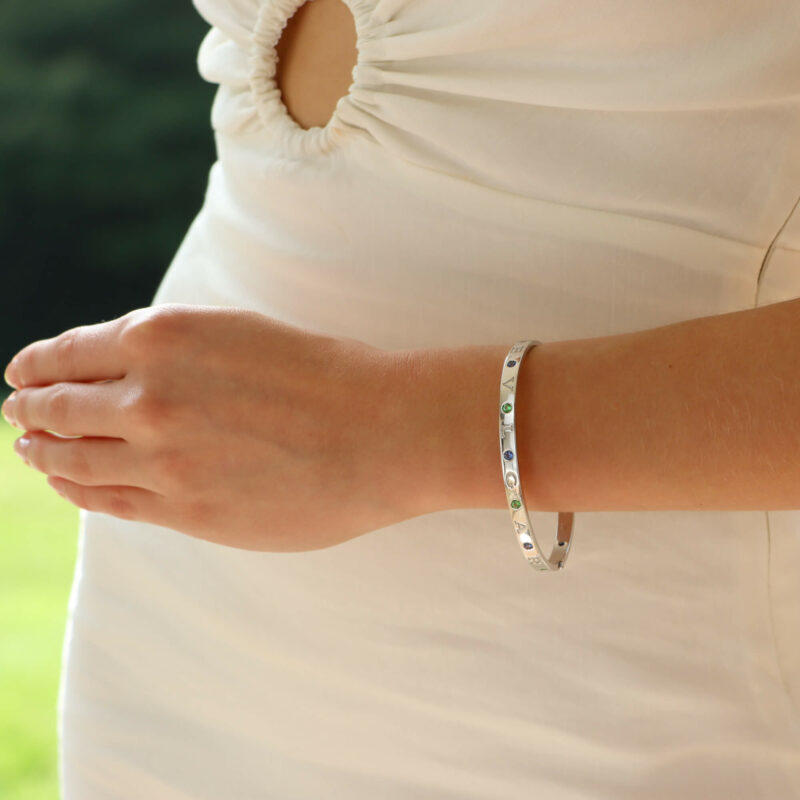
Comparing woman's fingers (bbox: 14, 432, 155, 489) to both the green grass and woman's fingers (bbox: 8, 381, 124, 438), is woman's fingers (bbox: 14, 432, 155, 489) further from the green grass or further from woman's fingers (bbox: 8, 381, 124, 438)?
the green grass

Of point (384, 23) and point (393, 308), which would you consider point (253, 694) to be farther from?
point (384, 23)

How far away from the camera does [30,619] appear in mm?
3449

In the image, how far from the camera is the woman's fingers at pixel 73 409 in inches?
26.3

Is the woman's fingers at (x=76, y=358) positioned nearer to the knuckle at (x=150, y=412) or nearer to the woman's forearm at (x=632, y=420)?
the knuckle at (x=150, y=412)

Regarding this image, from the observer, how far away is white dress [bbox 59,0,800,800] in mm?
690

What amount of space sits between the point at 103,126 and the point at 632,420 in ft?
21.4

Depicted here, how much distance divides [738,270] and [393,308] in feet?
0.80

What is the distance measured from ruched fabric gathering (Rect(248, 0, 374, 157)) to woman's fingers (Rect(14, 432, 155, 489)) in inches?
11.5

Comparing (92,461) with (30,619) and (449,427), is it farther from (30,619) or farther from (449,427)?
(30,619)

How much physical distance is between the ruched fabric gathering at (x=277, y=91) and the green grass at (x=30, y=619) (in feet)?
7.02

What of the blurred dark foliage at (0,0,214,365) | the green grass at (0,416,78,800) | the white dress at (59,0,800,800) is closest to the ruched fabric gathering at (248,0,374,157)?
the white dress at (59,0,800,800)

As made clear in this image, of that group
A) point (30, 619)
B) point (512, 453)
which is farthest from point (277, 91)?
point (30, 619)

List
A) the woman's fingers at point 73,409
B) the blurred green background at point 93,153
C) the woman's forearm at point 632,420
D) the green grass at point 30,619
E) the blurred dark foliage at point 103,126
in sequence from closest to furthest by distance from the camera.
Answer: the woman's forearm at point 632,420 < the woman's fingers at point 73,409 < the green grass at point 30,619 < the blurred green background at point 93,153 < the blurred dark foliage at point 103,126

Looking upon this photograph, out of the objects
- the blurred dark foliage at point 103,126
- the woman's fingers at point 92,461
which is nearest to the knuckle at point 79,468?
the woman's fingers at point 92,461
